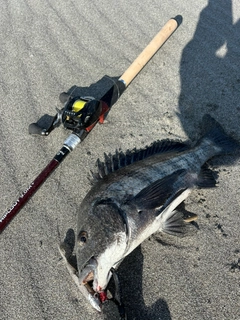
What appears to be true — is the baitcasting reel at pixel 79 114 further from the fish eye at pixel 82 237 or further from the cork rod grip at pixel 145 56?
the fish eye at pixel 82 237

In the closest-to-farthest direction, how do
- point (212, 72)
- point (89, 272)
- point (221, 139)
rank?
point (89, 272), point (221, 139), point (212, 72)

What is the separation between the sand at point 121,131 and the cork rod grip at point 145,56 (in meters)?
0.29

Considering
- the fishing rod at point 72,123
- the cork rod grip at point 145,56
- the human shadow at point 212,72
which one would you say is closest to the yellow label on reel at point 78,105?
the fishing rod at point 72,123

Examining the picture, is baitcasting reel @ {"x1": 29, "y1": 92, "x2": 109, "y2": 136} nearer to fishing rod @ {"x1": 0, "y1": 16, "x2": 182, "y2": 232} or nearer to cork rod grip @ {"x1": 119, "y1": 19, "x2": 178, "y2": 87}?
fishing rod @ {"x1": 0, "y1": 16, "x2": 182, "y2": 232}

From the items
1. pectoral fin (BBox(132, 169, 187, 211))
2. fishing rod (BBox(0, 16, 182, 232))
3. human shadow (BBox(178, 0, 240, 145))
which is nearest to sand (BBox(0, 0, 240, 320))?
human shadow (BBox(178, 0, 240, 145))

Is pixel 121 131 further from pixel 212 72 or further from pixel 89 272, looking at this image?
pixel 89 272

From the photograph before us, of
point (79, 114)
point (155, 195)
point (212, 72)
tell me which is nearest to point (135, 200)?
point (155, 195)

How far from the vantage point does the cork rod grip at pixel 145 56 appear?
3814 millimetres

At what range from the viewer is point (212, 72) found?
167 inches

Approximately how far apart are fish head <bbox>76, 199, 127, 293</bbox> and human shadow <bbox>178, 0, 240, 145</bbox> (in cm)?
156

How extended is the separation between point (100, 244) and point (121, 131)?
1.60 metres

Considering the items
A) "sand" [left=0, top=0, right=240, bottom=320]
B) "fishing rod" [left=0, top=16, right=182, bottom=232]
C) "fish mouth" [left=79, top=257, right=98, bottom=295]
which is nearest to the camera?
"fish mouth" [left=79, top=257, right=98, bottom=295]

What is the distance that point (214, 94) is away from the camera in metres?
4.00

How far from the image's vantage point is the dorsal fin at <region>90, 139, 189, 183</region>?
116 inches
